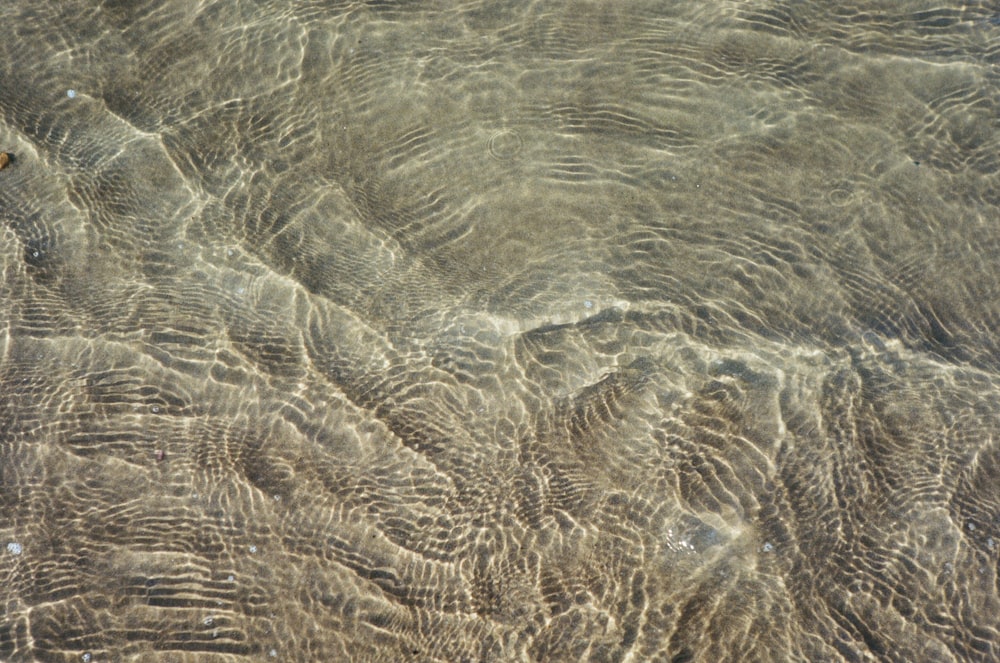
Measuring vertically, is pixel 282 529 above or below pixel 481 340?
below

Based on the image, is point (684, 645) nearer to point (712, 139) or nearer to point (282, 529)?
point (282, 529)

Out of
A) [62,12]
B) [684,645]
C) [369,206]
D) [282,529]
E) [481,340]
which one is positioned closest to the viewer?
[684,645]

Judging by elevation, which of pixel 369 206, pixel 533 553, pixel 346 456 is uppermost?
pixel 369 206

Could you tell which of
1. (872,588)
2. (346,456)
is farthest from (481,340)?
(872,588)

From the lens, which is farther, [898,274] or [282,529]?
[898,274]

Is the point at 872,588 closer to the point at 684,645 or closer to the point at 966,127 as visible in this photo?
the point at 684,645

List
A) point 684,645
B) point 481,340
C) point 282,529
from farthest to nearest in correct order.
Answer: point 481,340
point 282,529
point 684,645
